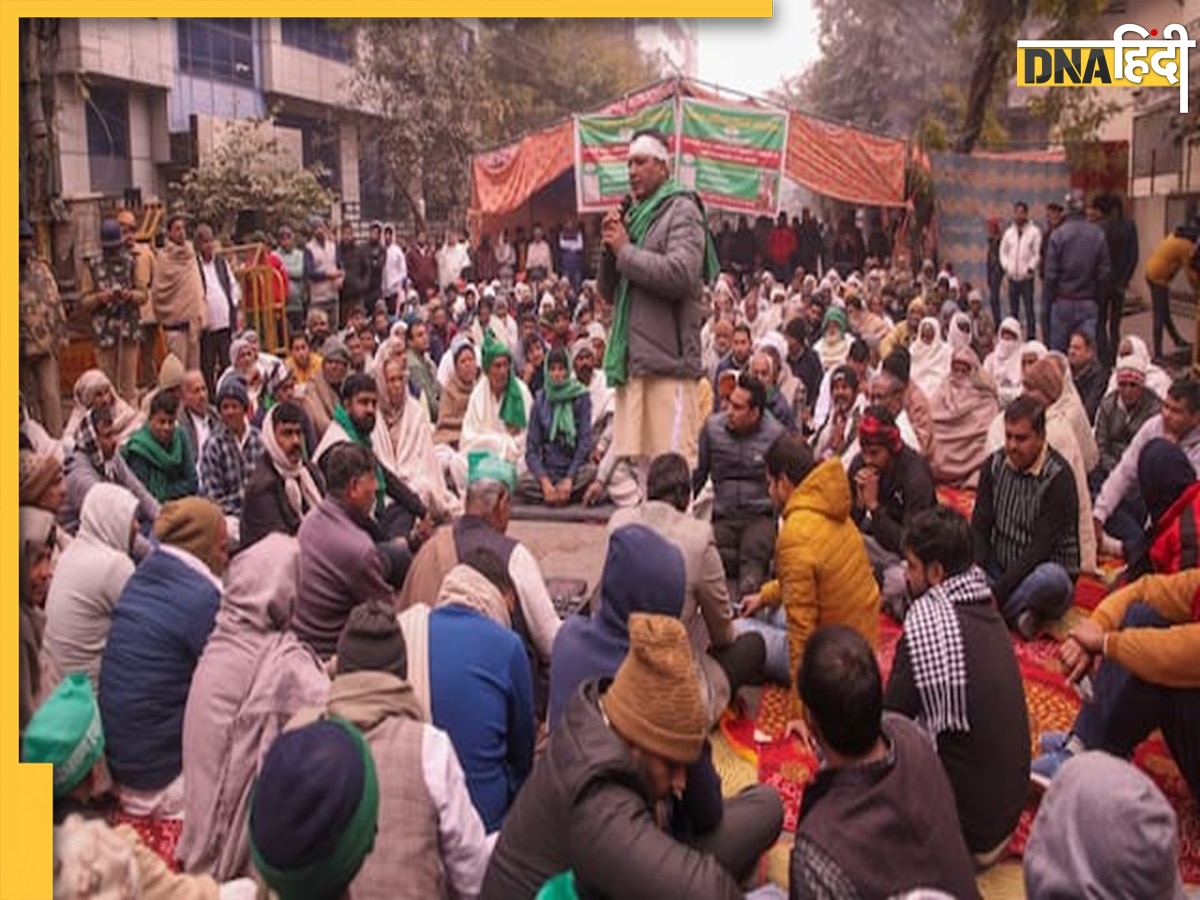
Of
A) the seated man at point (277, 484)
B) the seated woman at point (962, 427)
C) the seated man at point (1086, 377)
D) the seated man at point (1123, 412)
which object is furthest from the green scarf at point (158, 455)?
the seated man at point (1086, 377)

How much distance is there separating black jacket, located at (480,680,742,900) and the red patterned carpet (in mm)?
1068

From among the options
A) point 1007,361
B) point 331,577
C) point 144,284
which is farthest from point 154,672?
point 144,284

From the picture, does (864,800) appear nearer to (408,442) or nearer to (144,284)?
(408,442)

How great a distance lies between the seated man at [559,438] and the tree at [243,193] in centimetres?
923

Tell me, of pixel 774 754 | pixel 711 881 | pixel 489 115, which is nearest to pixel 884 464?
pixel 774 754

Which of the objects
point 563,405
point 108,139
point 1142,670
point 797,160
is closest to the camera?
point 1142,670

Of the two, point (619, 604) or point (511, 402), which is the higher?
point (511, 402)

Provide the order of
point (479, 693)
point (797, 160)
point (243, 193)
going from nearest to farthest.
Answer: point (479, 693), point (797, 160), point (243, 193)

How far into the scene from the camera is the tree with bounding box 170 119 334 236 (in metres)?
15.2

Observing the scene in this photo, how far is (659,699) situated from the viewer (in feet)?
7.22

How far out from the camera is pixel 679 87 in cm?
1287

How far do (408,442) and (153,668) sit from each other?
120 inches

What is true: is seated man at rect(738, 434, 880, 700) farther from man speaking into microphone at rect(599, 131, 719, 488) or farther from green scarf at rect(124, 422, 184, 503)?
green scarf at rect(124, 422, 184, 503)

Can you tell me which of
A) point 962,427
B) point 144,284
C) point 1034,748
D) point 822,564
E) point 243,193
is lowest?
point 1034,748
